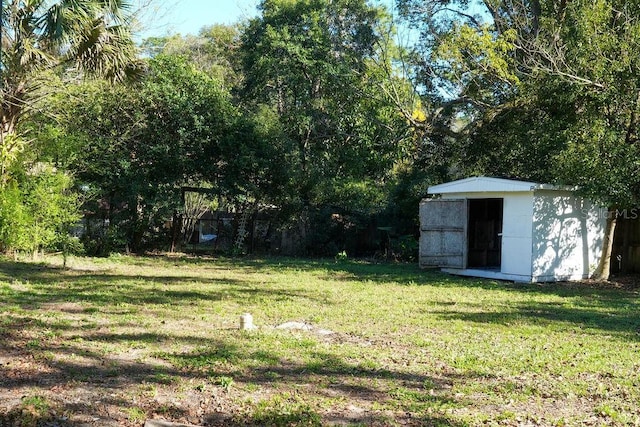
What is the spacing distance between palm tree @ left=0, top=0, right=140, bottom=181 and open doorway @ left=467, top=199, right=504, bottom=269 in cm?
989

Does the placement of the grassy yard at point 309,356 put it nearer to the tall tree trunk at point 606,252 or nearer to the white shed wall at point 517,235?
the white shed wall at point 517,235

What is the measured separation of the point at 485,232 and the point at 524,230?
13.1 ft

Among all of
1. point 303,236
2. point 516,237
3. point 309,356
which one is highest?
point 516,237

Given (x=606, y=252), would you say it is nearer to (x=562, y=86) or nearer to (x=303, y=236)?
(x=562, y=86)

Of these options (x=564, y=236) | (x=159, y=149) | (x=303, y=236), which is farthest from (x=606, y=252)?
(x=159, y=149)

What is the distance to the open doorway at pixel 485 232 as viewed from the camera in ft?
58.2

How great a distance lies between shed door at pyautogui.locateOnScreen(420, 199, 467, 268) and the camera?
1553 centimetres

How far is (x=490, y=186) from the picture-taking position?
14602 mm

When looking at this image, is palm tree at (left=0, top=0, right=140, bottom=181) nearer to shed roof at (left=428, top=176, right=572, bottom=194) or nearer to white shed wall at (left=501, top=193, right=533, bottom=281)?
shed roof at (left=428, top=176, right=572, bottom=194)

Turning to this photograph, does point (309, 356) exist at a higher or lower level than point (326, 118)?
lower

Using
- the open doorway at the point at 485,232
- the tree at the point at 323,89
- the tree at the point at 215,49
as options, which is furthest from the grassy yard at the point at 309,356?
the tree at the point at 215,49

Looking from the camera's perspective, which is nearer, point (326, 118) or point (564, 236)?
point (564, 236)

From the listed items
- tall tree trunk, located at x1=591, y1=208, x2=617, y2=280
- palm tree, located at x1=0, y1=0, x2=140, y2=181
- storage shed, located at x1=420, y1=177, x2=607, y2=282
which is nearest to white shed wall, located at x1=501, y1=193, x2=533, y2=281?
storage shed, located at x1=420, y1=177, x2=607, y2=282

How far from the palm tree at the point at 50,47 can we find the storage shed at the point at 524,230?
818cm
